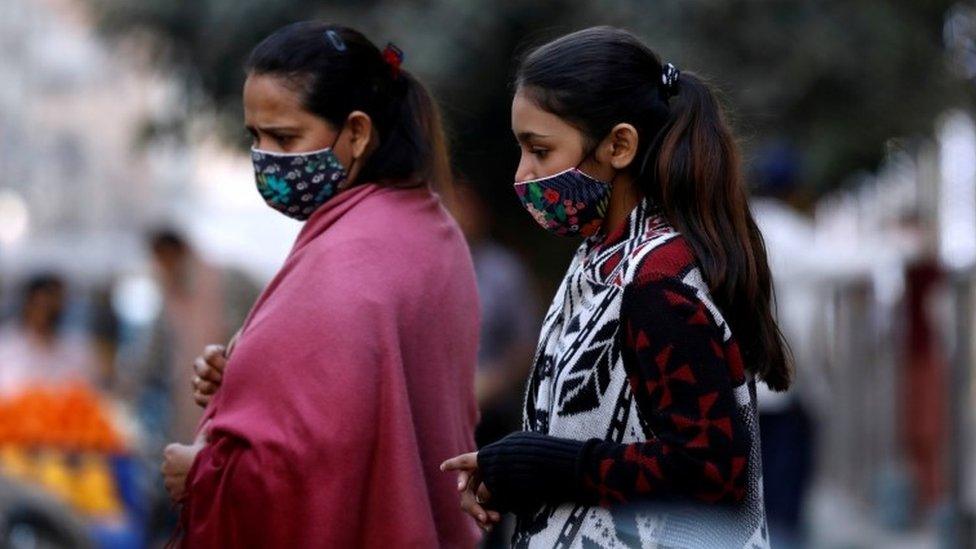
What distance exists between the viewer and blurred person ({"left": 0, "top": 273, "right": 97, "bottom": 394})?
34.1ft

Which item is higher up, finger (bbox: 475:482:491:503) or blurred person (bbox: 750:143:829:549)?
finger (bbox: 475:482:491:503)

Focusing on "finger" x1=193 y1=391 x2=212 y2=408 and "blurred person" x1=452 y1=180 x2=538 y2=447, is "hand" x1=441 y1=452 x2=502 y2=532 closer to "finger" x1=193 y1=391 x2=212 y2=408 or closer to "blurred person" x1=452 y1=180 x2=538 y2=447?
"finger" x1=193 y1=391 x2=212 y2=408

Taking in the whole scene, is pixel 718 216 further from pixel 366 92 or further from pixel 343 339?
pixel 366 92

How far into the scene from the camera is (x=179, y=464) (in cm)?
343

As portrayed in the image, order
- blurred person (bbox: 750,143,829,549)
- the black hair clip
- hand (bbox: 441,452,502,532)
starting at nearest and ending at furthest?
1. hand (bbox: 441,452,502,532)
2. the black hair clip
3. blurred person (bbox: 750,143,829,549)

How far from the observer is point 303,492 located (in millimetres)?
3320

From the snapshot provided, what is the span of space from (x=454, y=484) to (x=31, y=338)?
24.8 feet

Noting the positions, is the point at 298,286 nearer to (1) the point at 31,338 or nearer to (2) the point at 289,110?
(2) the point at 289,110

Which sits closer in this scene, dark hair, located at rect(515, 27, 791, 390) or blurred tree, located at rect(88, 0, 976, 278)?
dark hair, located at rect(515, 27, 791, 390)

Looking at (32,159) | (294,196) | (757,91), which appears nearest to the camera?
(294,196)

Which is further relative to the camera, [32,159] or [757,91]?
[32,159]

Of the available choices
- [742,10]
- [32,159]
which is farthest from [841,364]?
[32,159]

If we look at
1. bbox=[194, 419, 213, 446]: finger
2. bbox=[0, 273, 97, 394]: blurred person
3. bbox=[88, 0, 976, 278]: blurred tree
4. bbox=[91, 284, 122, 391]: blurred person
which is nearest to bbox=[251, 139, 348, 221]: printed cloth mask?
bbox=[194, 419, 213, 446]: finger

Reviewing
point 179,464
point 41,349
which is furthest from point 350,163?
point 41,349
